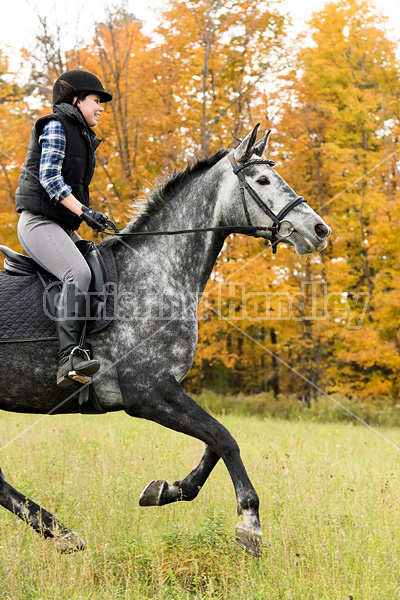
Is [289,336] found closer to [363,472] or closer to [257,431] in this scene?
[257,431]

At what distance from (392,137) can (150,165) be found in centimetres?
689

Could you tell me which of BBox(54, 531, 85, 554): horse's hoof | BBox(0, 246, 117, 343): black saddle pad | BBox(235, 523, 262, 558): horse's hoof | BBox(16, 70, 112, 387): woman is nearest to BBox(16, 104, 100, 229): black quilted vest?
BBox(16, 70, 112, 387): woman

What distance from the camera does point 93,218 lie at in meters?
4.63

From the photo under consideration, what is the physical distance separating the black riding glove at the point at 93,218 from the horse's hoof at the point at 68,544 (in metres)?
2.35

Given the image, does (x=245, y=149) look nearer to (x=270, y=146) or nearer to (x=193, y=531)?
(x=193, y=531)

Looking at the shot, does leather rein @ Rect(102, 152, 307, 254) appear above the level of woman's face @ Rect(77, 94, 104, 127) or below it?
below

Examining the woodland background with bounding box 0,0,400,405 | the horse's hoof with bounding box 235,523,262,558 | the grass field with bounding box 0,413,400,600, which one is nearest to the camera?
the grass field with bounding box 0,413,400,600

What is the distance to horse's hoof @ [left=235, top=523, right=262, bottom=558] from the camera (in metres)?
4.23

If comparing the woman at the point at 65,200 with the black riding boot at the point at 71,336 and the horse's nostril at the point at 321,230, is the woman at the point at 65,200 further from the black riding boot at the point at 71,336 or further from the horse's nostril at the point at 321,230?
the horse's nostril at the point at 321,230

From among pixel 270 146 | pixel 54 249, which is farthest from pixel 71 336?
pixel 270 146

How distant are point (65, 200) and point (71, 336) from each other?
105cm

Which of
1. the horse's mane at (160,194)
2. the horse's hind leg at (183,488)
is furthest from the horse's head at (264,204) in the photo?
the horse's hind leg at (183,488)

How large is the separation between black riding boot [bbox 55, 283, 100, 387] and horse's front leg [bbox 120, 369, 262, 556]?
38cm

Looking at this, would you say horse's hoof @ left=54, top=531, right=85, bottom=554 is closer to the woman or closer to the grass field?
the grass field
